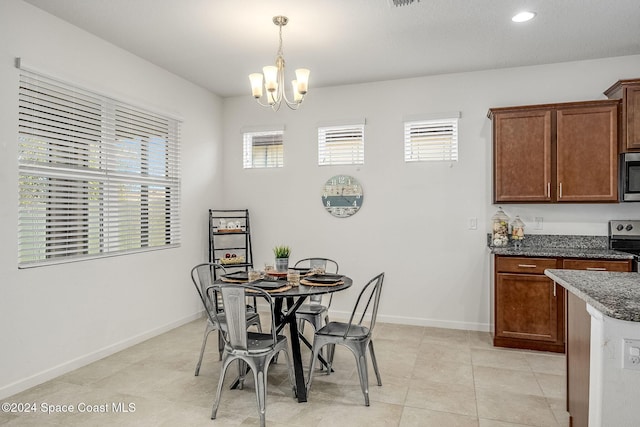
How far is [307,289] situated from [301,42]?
224 cm

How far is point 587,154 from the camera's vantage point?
3869 millimetres

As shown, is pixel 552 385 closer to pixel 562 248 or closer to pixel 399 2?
pixel 562 248

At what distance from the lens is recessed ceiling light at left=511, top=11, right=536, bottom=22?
3152 millimetres

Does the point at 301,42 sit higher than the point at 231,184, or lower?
higher

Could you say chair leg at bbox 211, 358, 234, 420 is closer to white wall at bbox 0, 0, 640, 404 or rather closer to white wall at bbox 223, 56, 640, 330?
white wall at bbox 0, 0, 640, 404

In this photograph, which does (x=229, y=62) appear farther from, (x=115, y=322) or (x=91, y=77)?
(x=115, y=322)

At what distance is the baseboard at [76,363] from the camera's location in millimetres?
2934

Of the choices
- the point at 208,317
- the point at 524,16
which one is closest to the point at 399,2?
the point at 524,16

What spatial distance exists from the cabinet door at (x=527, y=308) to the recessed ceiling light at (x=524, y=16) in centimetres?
221

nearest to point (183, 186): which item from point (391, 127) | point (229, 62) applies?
point (229, 62)

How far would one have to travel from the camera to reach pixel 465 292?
15.0 ft

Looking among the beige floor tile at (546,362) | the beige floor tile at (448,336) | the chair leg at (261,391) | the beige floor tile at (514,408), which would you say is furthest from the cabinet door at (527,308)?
the chair leg at (261,391)

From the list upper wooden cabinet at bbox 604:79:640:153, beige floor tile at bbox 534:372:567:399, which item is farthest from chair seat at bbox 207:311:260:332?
upper wooden cabinet at bbox 604:79:640:153

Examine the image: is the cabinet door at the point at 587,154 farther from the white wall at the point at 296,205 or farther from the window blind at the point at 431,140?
the window blind at the point at 431,140
